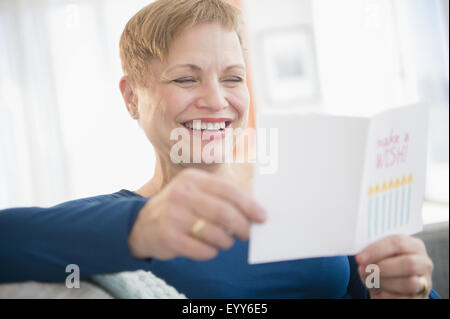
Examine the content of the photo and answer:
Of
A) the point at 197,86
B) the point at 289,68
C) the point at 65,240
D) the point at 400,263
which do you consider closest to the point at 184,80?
the point at 197,86

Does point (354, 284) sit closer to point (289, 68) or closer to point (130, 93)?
point (130, 93)

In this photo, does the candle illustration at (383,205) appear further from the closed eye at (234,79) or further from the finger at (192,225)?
the closed eye at (234,79)

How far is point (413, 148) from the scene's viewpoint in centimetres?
68

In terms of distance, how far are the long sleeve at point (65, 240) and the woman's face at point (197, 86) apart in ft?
1.24

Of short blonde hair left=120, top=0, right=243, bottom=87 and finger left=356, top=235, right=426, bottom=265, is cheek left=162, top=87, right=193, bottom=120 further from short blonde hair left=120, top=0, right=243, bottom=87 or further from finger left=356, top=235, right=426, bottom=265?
finger left=356, top=235, right=426, bottom=265

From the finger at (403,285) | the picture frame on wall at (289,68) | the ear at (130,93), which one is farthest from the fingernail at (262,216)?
the picture frame on wall at (289,68)

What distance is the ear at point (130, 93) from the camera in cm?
106

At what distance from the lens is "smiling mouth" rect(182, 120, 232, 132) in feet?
3.16

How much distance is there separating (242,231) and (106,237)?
0.19 m

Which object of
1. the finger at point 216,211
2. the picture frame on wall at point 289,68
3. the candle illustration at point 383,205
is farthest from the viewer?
the picture frame on wall at point 289,68

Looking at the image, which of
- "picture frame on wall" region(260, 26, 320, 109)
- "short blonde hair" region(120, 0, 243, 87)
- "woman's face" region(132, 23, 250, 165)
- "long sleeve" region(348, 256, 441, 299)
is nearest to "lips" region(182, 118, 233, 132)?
"woman's face" region(132, 23, 250, 165)

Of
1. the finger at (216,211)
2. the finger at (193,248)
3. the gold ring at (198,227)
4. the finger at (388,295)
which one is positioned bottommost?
the finger at (388,295)
